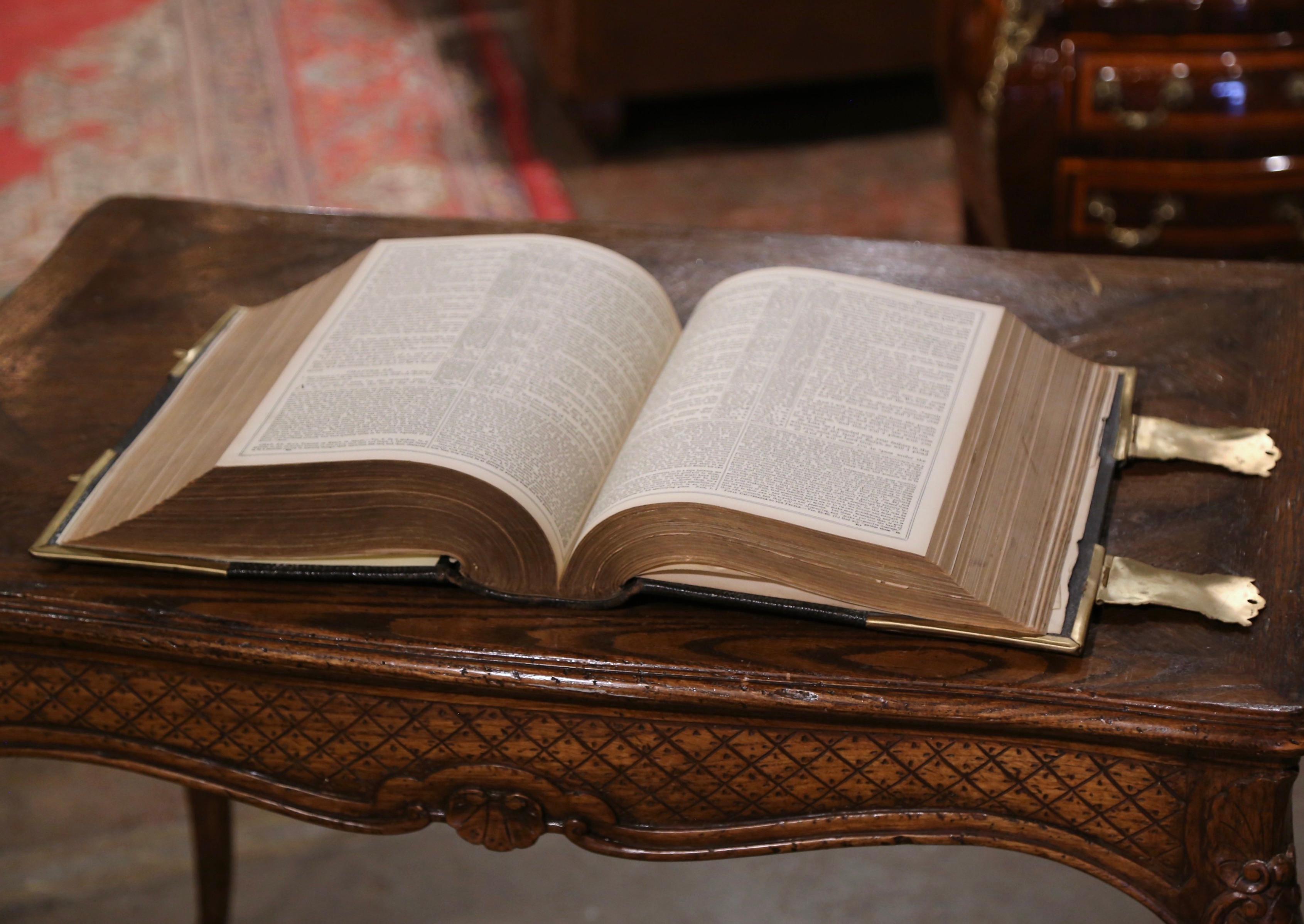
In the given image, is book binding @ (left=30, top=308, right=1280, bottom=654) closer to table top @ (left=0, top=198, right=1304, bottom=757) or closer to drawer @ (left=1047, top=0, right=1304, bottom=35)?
table top @ (left=0, top=198, right=1304, bottom=757)

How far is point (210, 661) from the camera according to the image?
34.6 inches

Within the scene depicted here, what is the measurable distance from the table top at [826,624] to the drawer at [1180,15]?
34.8 inches

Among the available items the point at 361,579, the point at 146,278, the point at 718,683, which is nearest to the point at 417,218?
the point at 146,278

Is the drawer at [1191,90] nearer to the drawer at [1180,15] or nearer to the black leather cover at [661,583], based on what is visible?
the drawer at [1180,15]

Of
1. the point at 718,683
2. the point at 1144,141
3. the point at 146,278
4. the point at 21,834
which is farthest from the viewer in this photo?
the point at 1144,141

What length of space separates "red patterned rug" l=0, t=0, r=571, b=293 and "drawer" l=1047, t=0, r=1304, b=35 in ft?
4.11

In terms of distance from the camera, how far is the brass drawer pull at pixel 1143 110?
1951 mm

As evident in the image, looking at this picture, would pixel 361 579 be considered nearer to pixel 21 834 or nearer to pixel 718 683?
pixel 718 683


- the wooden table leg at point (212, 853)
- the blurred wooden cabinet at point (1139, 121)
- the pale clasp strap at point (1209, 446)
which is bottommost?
the wooden table leg at point (212, 853)

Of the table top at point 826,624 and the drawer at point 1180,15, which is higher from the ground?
the drawer at point 1180,15

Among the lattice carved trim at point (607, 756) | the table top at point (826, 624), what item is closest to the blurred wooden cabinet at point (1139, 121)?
the table top at point (826, 624)

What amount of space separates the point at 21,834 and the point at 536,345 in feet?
3.71

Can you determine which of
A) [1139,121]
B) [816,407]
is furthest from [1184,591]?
[1139,121]

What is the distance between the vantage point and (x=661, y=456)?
0.90 metres
